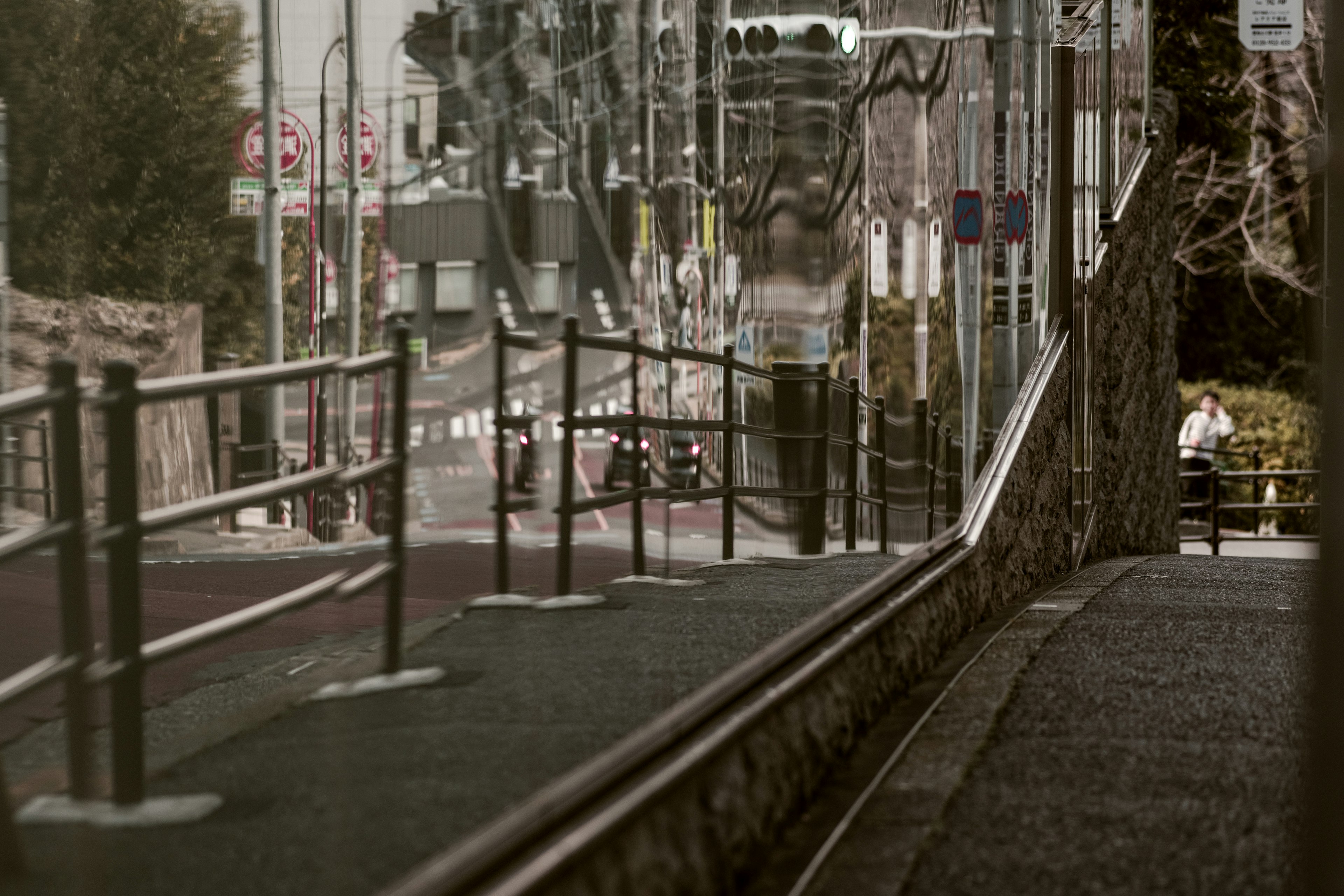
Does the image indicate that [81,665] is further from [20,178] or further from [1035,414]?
[1035,414]

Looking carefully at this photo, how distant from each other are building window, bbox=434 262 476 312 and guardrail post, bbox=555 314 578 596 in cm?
25

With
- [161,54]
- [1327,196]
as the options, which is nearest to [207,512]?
[161,54]

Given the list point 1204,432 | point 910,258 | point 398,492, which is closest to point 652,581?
point 398,492

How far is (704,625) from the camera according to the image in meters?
3.21

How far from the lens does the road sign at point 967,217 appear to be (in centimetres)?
520

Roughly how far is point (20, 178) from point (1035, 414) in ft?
15.2

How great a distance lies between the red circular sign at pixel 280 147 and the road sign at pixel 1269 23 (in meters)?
10.3

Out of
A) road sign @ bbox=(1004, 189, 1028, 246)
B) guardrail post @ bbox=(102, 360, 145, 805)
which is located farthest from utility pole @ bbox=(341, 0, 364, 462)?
road sign @ bbox=(1004, 189, 1028, 246)

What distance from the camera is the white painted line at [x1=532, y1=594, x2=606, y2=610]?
271 centimetres

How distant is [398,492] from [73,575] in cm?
52

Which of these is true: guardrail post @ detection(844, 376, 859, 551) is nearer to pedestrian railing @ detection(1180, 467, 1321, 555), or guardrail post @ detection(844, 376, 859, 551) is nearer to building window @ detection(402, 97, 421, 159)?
building window @ detection(402, 97, 421, 159)

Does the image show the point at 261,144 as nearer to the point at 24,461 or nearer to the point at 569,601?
the point at 24,461

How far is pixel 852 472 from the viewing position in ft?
13.7

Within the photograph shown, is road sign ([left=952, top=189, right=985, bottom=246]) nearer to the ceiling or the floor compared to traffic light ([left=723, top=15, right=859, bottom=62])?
nearer to the floor
